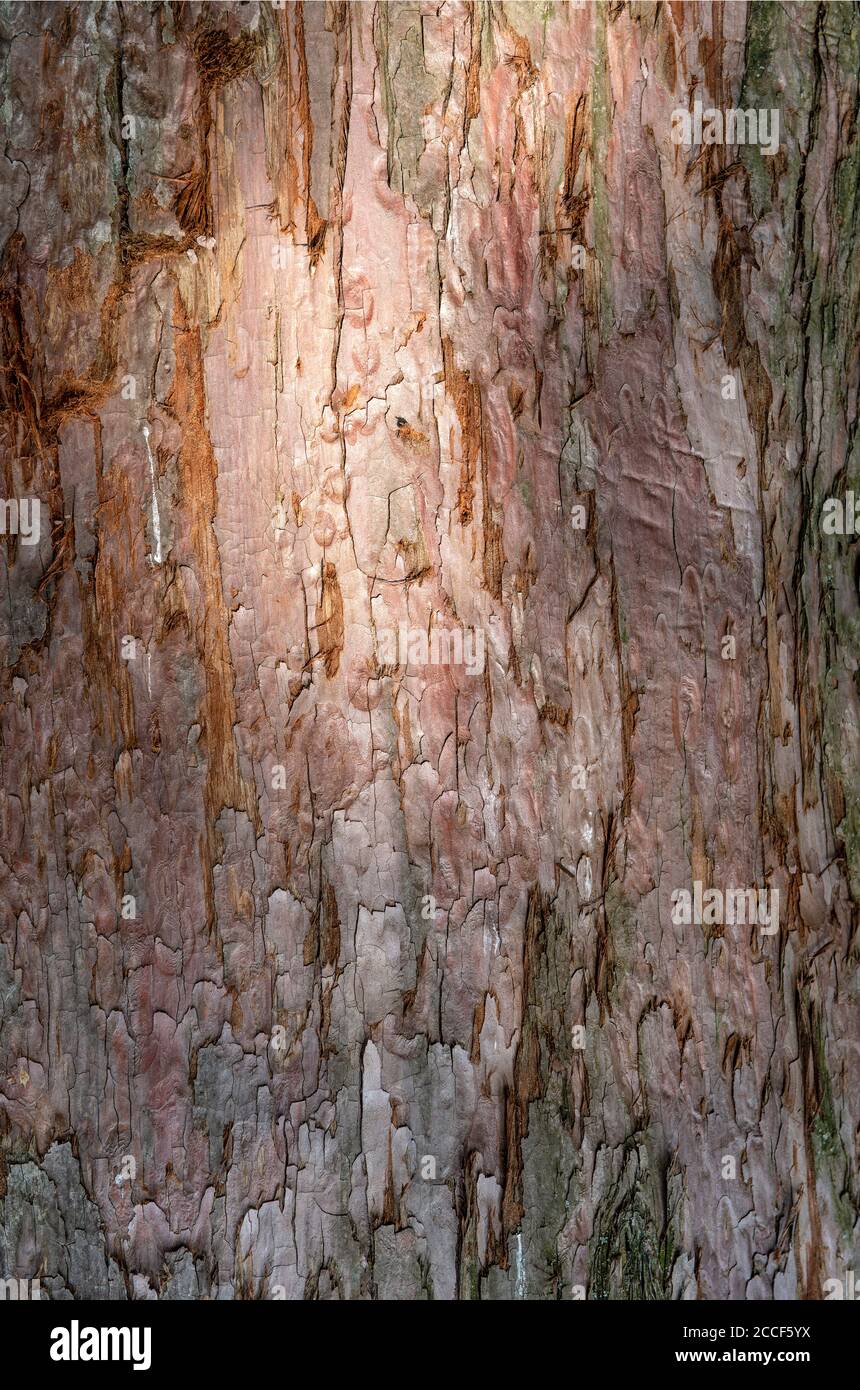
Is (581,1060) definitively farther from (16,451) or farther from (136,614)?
(16,451)

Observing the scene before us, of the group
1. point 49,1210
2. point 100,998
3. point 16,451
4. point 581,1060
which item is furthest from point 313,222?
point 49,1210

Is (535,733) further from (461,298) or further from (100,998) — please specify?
(100,998)

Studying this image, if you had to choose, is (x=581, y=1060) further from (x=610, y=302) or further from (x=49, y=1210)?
(x=610, y=302)

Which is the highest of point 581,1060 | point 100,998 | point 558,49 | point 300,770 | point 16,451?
point 558,49

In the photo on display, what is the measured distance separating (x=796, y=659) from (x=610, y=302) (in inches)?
22.2

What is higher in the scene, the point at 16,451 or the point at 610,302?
the point at 610,302

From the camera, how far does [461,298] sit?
4.07 feet

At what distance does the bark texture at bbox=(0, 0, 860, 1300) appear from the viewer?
4.07 ft

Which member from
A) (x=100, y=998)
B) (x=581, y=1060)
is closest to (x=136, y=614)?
(x=100, y=998)

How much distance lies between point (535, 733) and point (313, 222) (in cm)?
76

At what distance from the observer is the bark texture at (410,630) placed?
1.24 meters

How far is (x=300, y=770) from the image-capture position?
4.12ft

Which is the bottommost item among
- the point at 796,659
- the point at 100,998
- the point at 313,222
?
the point at 100,998

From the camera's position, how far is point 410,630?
125cm
